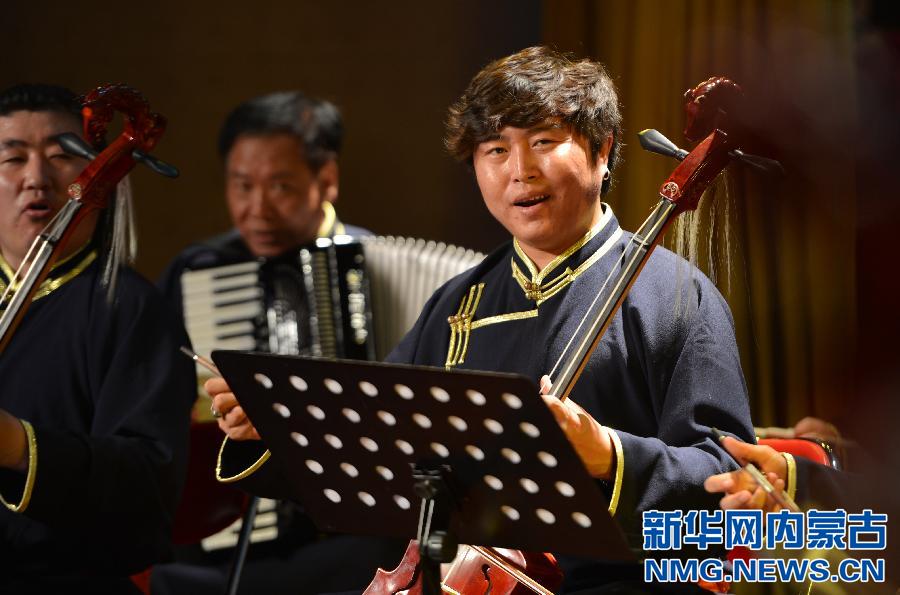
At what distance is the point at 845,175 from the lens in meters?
2.78

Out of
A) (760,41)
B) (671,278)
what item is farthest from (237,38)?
(671,278)

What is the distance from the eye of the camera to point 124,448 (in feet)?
6.69

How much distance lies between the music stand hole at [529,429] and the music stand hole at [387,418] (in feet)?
0.62

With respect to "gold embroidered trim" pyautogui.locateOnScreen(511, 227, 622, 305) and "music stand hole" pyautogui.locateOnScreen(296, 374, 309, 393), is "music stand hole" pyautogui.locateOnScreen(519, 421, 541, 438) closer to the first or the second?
"music stand hole" pyautogui.locateOnScreen(296, 374, 309, 393)

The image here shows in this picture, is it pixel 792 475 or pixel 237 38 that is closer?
pixel 792 475

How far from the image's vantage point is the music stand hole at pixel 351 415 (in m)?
1.55

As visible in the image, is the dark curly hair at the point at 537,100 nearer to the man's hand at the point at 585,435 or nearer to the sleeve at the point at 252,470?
the man's hand at the point at 585,435

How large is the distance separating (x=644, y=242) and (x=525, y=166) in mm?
278

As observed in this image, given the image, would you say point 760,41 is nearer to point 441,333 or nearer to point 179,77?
point 441,333

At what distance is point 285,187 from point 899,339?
1.91 meters

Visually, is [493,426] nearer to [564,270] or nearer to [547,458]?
[547,458]

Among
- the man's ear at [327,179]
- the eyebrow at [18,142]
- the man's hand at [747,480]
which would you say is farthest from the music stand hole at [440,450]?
the man's ear at [327,179]

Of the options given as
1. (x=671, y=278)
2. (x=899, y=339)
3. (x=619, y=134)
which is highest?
(x=619, y=134)

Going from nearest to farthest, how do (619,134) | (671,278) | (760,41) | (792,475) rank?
1. (792,475)
2. (671,278)
3. (619,134)
4. (760,41)
